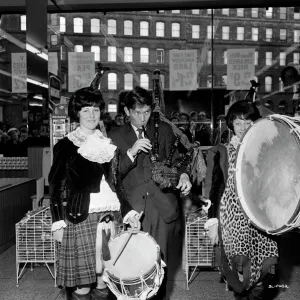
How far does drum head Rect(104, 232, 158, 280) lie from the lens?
256cm

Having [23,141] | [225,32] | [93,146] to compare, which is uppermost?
[225,32]

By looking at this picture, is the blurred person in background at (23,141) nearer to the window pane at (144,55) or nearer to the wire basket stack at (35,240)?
the window pane at (144,55)

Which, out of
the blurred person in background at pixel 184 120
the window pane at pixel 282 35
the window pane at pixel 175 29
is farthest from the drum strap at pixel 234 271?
the window pane at pixel 282 35

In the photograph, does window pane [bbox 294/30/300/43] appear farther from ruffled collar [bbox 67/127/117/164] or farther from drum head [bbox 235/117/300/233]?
ruffled collar [bbox 67/127/117/164]

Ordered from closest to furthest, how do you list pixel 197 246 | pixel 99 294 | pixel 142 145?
pixel 142 145, pixel 99 294, pixel 197 246

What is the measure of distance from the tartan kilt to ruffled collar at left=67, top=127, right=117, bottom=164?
1.19ft

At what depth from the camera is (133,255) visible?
2.61 meters

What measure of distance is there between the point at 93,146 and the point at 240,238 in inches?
41.5

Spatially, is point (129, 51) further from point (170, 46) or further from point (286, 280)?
point (286, 280)

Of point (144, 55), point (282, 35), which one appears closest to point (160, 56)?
point (144, 55)

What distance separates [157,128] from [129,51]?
26.1 ft

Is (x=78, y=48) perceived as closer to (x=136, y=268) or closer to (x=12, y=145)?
(x=12, y=145)

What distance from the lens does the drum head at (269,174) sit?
7.64 feet

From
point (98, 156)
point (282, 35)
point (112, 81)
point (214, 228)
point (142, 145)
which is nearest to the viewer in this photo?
point (142, 145)
